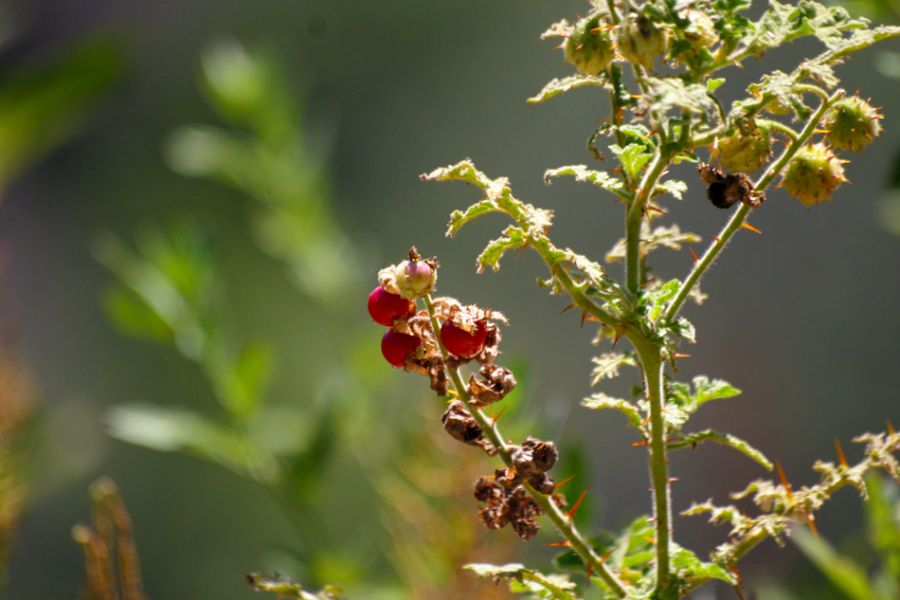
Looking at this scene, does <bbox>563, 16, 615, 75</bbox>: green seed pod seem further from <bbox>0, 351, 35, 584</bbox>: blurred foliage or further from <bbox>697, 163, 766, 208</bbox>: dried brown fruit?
<bbox>0, 351, 35, 584</bbox>: blurred foliage

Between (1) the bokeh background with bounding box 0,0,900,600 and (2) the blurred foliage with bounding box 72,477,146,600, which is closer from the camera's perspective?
(2) the blurred foliage with bounding box 72,477,146,600

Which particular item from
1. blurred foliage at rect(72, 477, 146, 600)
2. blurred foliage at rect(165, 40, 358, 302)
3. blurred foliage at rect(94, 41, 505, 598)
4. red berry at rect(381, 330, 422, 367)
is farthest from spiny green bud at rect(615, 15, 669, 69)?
blurred foliage at rect(165, 40, 358, 302)

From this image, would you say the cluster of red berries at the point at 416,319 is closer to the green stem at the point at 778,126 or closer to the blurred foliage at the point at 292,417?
the green stem at the point at 778,126

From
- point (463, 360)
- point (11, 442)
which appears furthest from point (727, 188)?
point (11, 442)

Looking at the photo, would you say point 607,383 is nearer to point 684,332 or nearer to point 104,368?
point 104,368

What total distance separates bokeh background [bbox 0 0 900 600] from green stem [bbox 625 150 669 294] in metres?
1.01

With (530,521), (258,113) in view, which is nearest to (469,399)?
(530,521)

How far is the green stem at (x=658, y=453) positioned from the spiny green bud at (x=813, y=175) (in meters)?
0.09

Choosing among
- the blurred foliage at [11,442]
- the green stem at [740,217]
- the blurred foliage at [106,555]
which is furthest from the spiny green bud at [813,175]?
the blurred foliage at [11,442]

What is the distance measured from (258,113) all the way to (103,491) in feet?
2.37

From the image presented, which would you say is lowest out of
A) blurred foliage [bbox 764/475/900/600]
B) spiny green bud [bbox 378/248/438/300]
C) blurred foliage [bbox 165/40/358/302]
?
blurred foliage [bbox 764/475/900/600]

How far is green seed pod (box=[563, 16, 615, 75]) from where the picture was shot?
40 centimetres

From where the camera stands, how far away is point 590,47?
1.33 feet

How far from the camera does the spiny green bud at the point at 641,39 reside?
36 cm
